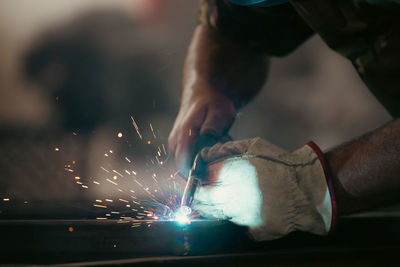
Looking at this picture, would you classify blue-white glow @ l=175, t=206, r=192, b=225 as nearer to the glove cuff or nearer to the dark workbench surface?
the dark workbench surface

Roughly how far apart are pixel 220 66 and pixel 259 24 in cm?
27

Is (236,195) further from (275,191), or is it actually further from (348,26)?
(348,26)

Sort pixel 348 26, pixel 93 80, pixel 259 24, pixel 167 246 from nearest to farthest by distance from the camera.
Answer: pixel 167 246 → pixel 348 26 → pixel 259 24 → pixel 93 80

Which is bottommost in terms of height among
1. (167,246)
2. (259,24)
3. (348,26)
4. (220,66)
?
(167,246)

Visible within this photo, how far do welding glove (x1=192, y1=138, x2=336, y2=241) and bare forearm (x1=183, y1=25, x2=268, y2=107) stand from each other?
0.63m

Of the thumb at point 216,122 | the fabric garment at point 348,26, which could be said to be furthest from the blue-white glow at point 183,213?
the fabric garment at point 348,26

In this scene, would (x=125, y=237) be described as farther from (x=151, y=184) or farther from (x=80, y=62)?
(x=80, y=62)

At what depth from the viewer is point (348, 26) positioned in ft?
3.52

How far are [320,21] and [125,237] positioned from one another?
0.97 metres

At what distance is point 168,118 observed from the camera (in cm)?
222

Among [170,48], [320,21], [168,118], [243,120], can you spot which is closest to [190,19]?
[170,48]

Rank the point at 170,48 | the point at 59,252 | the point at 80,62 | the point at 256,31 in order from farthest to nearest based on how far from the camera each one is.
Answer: the point at 80,62 → the point at 170,48 → the point at 256,31 → the point at 59,252

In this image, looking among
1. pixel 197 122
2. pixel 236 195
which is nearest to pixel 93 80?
pixel 197 122

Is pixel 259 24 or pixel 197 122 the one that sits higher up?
pixel 259 24
